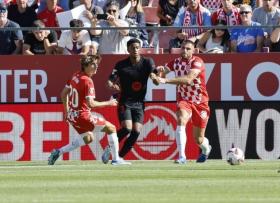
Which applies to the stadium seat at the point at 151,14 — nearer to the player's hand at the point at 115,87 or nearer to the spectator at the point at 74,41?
the spectator at the point at 74,41

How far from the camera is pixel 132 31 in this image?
907 inches

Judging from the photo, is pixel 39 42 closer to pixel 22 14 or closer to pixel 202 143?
pixel 22 14

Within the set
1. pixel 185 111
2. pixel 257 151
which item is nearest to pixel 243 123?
pixel 257 151

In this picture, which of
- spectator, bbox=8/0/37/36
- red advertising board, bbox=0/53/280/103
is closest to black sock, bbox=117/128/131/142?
red advertising board, bbox=0/53/280/103

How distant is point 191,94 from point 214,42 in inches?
84.9

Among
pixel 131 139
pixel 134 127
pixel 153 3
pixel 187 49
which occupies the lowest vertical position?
pixel 131 139

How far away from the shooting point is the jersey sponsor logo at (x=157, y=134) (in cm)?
2306

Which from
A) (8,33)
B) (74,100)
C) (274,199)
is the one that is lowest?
(274,199)

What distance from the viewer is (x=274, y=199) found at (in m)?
13.0

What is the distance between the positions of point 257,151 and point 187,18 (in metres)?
3.00

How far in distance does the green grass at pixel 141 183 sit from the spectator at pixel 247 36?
3856mm

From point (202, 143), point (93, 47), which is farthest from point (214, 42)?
point (202, 143)

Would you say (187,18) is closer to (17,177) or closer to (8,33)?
(8,33)

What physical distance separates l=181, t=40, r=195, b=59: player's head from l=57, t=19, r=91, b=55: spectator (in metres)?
2.81
